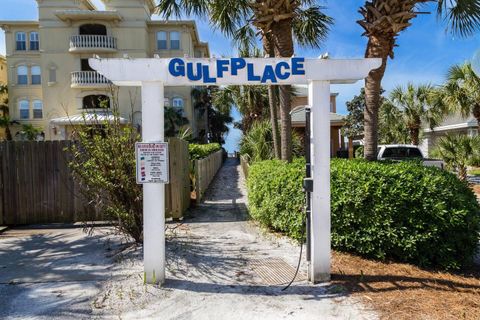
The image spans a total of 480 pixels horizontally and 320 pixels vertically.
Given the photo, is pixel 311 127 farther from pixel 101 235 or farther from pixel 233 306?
pixel 101 235

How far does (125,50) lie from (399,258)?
1094 inches

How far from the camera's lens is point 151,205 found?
176 inches

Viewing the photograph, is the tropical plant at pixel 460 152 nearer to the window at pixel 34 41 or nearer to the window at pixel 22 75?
the window at pixel 34 41

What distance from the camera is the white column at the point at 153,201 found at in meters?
4.39

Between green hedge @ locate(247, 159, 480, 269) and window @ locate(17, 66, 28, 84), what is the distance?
105ft

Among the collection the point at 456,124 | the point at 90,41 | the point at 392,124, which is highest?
the point at 90,41

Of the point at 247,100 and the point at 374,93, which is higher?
the point at 247,100

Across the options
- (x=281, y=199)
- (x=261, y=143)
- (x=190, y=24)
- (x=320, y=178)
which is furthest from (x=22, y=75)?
(x=320, y=178)

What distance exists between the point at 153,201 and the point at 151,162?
48cm

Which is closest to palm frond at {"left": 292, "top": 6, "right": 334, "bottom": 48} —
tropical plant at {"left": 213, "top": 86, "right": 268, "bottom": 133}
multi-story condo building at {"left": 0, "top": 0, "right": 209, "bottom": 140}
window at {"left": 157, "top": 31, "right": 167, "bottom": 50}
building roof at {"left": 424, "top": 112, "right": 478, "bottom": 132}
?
tropical plant at {"left": 213, "top": 86, "right": 268, "bottom": 133}

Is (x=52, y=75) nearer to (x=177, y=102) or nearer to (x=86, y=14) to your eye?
(x=86, y=14)

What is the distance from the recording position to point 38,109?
99.5ft

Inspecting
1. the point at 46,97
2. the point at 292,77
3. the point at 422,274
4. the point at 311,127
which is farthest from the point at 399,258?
the point at 46,97

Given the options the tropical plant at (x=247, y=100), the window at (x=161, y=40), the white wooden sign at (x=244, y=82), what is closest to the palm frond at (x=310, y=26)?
the white wooden sign at (x=244, y=82)
